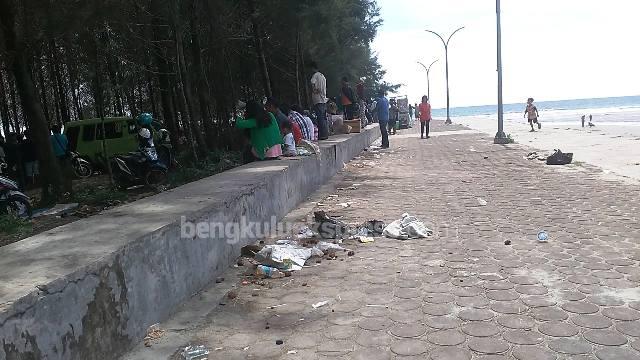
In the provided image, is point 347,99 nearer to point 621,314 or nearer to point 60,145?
point 60,145

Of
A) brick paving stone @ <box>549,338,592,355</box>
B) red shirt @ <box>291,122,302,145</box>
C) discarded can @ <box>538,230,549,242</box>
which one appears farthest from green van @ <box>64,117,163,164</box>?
brick paving stone @ <box>549,338,592,355</box>

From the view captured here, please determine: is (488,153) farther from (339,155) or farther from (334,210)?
(334,210)

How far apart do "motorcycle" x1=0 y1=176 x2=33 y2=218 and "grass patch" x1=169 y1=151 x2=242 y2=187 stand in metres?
2.65

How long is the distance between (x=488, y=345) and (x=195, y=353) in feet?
6.09

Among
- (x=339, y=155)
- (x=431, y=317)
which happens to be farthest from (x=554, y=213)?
(x=339, y=155)

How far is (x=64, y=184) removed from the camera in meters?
10.0

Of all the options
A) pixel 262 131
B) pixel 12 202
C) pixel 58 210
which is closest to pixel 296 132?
pixel 262 131

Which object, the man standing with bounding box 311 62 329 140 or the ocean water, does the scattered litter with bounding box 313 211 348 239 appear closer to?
the man standing with bounding box 311 62 329 140

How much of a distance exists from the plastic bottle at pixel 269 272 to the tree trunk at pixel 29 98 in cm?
668

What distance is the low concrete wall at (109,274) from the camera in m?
2.54

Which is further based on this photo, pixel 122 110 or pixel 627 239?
pixel 122 110

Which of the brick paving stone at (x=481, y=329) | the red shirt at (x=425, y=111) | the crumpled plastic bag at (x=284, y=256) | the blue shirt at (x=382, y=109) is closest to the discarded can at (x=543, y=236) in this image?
the brick paving stone at (x=481, y=329)

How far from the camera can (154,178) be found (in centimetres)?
1070

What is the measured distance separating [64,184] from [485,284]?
868 centimetres
